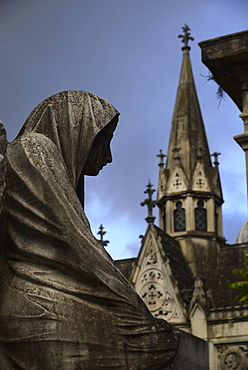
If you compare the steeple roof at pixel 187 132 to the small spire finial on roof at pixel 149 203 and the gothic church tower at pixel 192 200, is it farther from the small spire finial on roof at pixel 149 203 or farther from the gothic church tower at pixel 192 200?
the small spire finial on roof at pixel 149 203

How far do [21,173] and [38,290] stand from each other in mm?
479

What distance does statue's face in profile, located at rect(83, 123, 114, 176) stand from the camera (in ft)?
12.6

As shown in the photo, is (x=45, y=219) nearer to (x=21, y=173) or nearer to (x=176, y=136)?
(x=21, y=173)

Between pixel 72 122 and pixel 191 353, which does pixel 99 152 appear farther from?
pixel 191 353

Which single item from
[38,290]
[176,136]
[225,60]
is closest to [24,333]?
[38,290]

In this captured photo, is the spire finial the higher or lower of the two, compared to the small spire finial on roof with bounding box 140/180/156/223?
higher

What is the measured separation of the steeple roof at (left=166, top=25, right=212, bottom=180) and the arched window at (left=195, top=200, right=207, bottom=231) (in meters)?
1.80

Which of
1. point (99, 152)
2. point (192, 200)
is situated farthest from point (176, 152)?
point (99, 152)

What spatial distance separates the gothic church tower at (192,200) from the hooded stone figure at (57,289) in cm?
4178

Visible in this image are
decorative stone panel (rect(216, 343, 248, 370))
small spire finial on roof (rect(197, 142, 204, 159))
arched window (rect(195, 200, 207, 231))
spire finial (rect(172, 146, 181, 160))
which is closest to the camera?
decorative stone panel (rect(216, 343, 248, 370))

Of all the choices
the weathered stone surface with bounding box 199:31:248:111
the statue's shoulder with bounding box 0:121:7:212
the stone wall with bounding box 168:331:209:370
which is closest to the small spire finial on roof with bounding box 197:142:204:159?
the weathered stone surface with bounding box 199:31:248:111

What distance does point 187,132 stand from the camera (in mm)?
48938

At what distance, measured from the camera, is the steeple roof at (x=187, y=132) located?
1844 inches

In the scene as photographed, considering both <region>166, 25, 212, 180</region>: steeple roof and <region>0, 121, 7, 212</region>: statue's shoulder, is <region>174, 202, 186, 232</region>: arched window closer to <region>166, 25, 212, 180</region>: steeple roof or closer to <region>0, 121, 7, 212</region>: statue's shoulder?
<region>166, 25, 212, 180</region>: steeple roof
